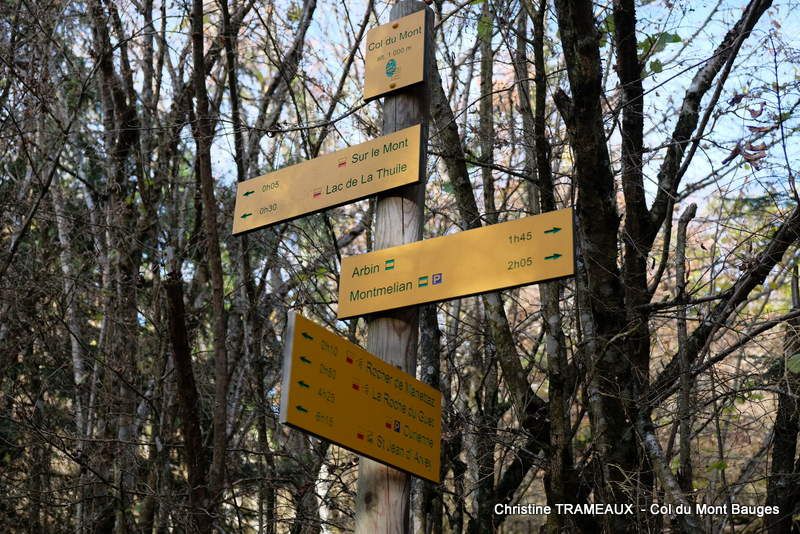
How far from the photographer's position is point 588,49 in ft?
15.9

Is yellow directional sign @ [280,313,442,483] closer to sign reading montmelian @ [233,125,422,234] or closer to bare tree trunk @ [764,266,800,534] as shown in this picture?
sign reading montmelian @ [233,125,422,234]

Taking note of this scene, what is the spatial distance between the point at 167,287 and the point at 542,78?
2.78 meters

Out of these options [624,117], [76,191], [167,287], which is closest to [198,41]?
[167,287]

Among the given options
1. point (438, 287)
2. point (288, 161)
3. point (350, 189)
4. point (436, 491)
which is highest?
point (288, 161)

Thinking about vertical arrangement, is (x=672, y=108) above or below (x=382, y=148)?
above

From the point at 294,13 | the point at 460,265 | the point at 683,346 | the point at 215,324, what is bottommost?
the point at 460,265

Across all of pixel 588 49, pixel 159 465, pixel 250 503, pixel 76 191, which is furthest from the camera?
pixel 250 503

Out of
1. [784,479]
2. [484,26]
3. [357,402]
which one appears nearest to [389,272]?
[357,402]

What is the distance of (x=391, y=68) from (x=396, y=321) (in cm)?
126

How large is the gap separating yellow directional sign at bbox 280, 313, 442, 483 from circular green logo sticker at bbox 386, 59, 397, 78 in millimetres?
1484

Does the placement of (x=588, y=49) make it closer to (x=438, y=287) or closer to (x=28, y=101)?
(x=438, y=287)

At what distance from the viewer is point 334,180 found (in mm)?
3707

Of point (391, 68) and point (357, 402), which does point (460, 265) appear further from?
point (391, 68)

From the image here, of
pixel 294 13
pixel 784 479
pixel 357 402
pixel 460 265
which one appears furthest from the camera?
pixel 294 13
